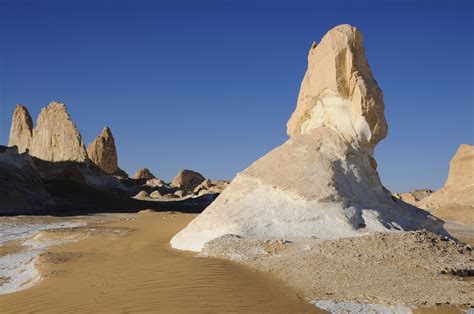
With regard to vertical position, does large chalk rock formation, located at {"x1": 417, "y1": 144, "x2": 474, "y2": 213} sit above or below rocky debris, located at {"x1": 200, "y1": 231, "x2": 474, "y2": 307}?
above

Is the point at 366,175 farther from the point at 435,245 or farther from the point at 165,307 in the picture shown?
the point at 165,307

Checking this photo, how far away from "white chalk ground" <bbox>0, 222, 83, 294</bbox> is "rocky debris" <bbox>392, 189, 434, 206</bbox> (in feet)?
119

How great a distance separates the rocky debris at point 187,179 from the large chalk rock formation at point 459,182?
32.5m

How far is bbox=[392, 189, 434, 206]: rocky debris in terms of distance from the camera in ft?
171

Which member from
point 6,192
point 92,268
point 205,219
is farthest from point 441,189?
point 92,268

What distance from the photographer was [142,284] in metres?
6.97

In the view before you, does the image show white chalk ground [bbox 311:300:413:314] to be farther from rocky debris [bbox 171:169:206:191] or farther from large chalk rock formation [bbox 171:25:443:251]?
rocky debris [bbox 171:169:206:191]

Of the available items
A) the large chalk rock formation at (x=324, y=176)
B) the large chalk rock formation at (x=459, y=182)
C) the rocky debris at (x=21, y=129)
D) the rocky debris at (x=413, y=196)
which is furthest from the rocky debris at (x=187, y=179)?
the large chalk rock formation at (x=324, y=176)

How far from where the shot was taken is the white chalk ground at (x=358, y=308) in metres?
6.04

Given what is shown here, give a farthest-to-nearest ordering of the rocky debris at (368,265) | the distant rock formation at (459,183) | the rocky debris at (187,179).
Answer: the rocky debris at (187,179) → the distant rock formation at (459,183) → the rocky debris at (368,265)

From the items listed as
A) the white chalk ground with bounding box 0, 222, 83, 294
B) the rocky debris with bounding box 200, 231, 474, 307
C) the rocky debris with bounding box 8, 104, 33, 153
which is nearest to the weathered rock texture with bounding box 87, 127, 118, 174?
the rocky debris with bounding box 8, 104, 33, 153

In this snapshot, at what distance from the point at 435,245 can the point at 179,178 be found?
59.1m

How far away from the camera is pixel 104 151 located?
63281 millimetres

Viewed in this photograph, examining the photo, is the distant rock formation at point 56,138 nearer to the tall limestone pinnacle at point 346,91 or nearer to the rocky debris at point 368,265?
the tall limestone pinnacle at point 346,91
